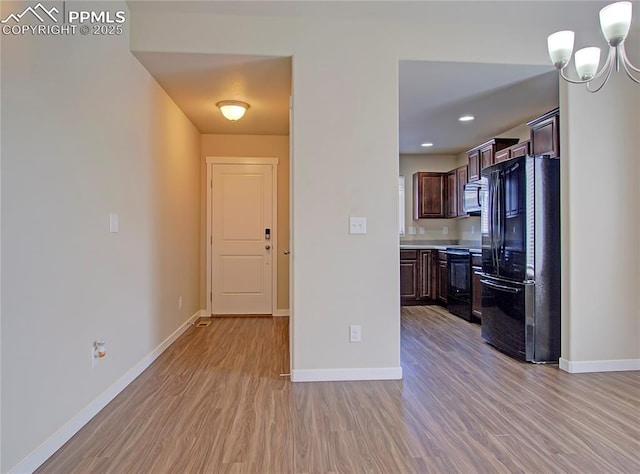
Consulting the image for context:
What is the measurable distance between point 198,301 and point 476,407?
11.9 feet

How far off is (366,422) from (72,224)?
1.91 meters

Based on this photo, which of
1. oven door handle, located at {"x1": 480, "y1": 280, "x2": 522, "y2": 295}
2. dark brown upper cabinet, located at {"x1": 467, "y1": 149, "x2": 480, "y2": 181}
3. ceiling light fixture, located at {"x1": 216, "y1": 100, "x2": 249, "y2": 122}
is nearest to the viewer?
oven door handle, located at {"x1": 480, "y1": 280, "x2": 522, "y2": 295}

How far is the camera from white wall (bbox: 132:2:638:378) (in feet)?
9.07

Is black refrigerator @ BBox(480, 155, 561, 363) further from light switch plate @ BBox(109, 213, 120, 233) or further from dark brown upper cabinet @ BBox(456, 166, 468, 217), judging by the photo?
light switch plate @ BBox(109, 213, 120, 233)

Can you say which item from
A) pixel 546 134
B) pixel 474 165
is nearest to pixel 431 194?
Answer: pixel 474 165

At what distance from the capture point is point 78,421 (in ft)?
6.75

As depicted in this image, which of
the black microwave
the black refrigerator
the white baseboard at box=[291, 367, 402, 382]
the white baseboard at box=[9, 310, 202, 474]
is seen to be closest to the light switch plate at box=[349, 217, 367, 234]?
the white baseboard at box=[291, 367, 402, 382]

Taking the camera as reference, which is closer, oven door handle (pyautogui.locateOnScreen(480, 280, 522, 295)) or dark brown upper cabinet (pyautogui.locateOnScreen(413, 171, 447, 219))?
oven door handle (pyautogui.locateOnScreen(480, 280, 522, 295))

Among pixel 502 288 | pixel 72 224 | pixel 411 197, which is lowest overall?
pixel 502 288

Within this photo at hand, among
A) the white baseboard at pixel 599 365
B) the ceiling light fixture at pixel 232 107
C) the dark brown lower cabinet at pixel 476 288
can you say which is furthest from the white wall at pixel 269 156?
the white baseboard at pixel 599 365

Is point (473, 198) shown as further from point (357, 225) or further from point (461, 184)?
point (357, 225)

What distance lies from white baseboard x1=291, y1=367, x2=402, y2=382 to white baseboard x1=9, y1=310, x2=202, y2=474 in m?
1.15

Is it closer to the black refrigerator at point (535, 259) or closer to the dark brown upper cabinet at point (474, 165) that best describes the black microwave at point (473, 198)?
the dark brown upper cabinet at point (474, 165)

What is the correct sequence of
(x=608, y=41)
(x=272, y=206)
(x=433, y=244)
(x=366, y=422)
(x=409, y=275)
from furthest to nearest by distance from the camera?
(x=433, y=244), (x=409, y=275), (x=272, y=206), (x=366, y=422), (x=608, y=41)
